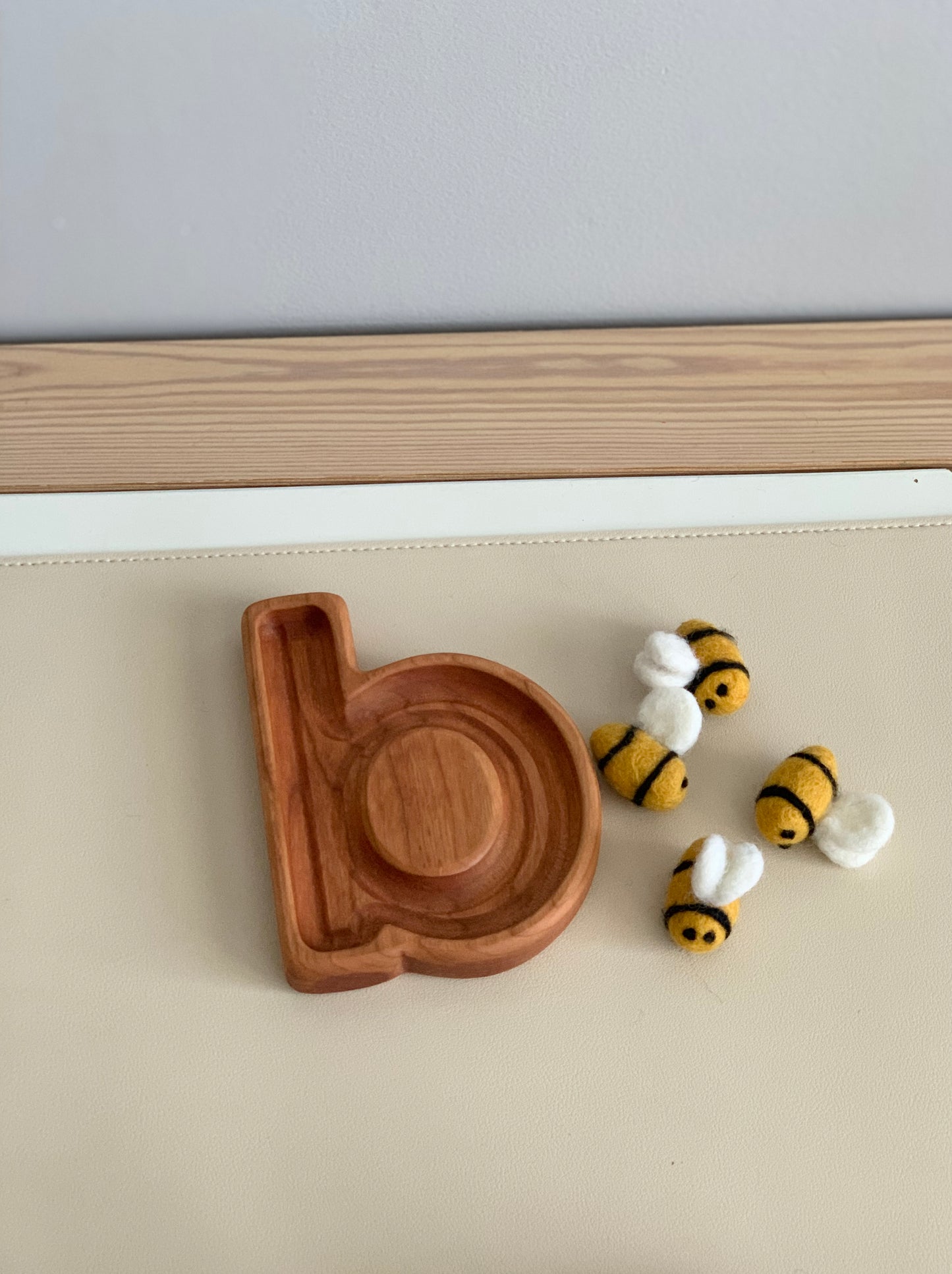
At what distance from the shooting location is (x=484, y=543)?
0.80 m

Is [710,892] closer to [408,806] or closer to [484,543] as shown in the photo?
[408,806]

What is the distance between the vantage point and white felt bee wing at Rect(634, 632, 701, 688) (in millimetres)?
726

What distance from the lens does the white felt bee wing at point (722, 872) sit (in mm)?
660

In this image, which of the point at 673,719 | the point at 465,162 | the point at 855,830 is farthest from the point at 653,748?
the point at 465,162

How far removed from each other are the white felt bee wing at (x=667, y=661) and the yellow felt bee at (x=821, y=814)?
89 mm

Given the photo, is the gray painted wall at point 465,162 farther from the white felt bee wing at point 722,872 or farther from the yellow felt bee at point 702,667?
the white felt bee wing at point 722,872

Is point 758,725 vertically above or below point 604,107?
below

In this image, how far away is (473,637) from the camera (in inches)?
30.2

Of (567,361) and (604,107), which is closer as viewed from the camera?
(604,107)

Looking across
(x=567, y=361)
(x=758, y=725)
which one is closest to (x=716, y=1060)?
(x=758, y=725)

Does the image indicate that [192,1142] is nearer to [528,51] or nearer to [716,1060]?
[716,1060]

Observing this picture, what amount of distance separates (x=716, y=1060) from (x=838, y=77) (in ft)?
2.20

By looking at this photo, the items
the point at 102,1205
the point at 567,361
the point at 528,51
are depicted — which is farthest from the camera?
the point at 567,361

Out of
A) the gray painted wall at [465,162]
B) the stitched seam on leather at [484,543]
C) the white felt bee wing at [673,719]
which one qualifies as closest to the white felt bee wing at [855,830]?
the white felt bee wing at [673,719]
